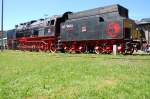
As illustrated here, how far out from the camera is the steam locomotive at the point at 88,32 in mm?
25209

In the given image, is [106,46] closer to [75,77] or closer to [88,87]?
[75,77]

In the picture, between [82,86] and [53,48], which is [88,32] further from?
[82,86]

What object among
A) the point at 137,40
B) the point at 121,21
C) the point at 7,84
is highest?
the point at 121,21

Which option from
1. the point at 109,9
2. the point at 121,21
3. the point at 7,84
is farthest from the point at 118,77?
the point at 109,9

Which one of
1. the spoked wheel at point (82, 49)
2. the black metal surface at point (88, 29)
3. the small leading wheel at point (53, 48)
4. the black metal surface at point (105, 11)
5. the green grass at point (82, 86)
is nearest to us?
the green grass at point (82, 86)

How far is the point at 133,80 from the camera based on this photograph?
9148 mm

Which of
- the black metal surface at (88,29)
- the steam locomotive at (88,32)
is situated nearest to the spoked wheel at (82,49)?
the steam locomotive at (88,32)

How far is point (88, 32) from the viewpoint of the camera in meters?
28.2

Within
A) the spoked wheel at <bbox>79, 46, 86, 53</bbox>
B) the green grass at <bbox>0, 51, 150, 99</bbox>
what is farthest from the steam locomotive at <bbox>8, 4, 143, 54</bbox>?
the green grass at <bbox>0, 51, 150, 99</bbox>

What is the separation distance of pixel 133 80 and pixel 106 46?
1749cm

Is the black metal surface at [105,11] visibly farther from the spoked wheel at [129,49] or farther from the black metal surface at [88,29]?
the spoked wheel at [129,49]

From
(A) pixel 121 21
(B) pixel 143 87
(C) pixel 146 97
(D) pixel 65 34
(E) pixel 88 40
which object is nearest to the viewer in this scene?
(C) pixel 146 97

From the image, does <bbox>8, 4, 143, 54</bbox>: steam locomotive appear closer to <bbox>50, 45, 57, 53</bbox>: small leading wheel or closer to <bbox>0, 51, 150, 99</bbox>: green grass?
<bbox>50, 45, 57, 53</bbox>: small leading wheel

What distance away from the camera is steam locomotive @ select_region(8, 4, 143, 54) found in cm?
2521
